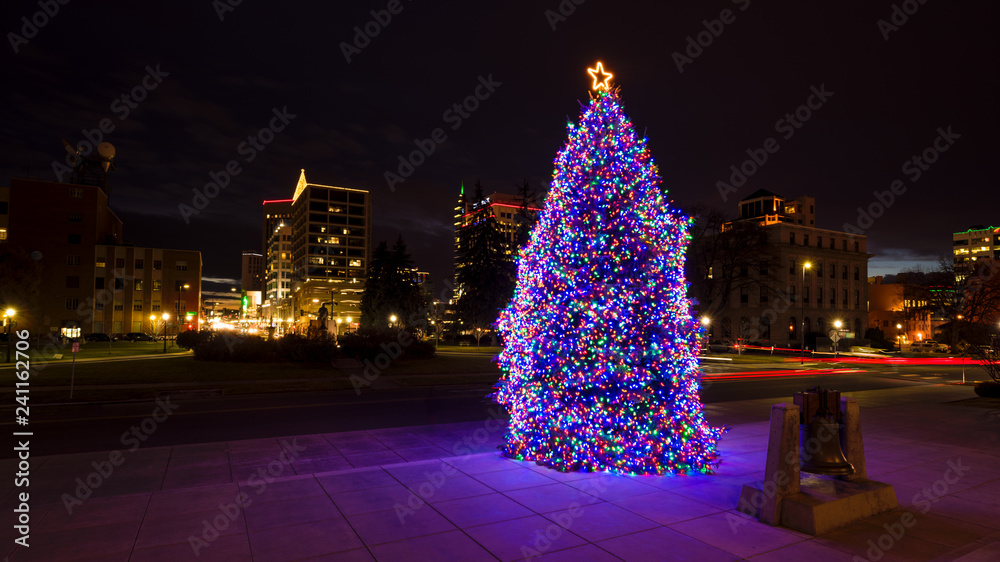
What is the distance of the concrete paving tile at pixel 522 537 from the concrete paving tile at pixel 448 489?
3.64 feet

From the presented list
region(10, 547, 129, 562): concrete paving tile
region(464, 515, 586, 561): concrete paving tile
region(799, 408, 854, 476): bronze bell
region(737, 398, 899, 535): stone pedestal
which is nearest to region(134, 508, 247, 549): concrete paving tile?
region(10, 547, 129, 562): concrete paving tile

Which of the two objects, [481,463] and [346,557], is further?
[481,463]

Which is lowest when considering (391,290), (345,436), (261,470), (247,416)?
(247,416)

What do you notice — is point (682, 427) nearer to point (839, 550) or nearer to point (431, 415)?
point (839, 550)

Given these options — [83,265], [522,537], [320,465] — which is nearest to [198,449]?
[320,465]

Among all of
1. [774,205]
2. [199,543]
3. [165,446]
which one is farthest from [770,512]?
[774,205]

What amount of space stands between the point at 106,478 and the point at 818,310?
8743 cm

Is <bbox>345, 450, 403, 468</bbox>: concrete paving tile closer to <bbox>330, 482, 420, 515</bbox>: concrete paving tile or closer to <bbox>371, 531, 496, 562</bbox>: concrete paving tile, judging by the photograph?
<bbox>330, 482, 420, 515</bbox>: concrete paving tile

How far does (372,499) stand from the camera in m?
6.80

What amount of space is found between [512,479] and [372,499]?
2.05 meters

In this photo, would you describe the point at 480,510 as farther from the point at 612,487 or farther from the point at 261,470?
the point at 261,470

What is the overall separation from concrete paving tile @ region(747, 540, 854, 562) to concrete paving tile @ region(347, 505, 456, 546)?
323cm

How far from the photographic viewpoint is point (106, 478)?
8078mm

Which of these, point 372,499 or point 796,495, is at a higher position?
point 796,495
